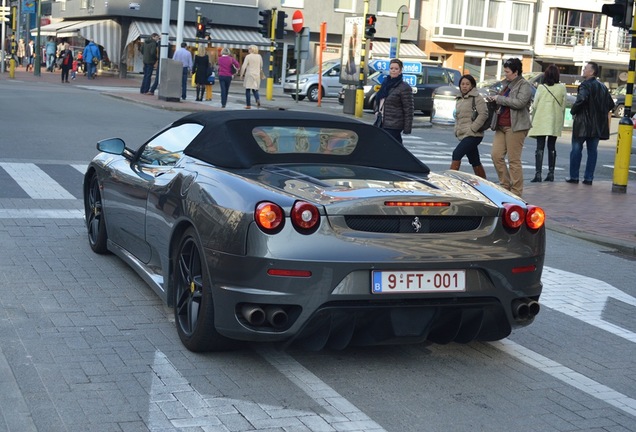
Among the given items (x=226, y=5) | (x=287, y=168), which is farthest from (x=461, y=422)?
(x=226, y=5)

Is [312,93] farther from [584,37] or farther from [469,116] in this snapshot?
[584,37]

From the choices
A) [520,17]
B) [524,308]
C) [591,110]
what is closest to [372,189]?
[524,308]

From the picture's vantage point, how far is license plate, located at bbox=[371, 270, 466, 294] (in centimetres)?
511

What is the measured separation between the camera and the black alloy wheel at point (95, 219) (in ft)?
26.2

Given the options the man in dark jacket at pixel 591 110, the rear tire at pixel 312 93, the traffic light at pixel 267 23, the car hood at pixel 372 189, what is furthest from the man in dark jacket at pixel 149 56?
the car hood at pixel 372 189

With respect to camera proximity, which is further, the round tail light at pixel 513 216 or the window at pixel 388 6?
the window at pixel 388 6

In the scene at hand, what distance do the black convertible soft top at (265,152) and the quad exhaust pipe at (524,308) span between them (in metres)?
1.17

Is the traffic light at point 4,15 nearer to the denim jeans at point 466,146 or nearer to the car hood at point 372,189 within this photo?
the denim jeans at point 466,146

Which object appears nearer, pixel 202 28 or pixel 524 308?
pixel 524 308

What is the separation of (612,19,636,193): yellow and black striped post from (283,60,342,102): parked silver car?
23842 millimetres

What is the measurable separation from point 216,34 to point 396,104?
42190 millimetres

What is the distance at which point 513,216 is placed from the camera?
18.2ft

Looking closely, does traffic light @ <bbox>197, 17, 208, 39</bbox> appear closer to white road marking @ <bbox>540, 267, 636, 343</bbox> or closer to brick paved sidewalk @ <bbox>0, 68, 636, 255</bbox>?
brick paved sidewalk @ <bbox>0, 68, 636, 255</bbox>

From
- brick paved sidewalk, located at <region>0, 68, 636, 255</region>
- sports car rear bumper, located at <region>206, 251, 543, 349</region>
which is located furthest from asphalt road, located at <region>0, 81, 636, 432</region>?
brick paved sidewalk, located at <region>0, 68, 636, 255</region>
